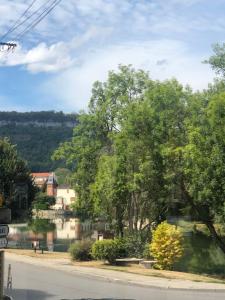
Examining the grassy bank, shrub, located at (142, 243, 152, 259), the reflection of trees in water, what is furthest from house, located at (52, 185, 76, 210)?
the grassy bank

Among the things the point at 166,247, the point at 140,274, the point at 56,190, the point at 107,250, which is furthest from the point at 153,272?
the point at 56,190

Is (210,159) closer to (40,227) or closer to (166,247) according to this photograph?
(166,247)

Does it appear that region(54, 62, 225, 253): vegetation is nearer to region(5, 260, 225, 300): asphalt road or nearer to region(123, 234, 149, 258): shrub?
→ region(123, 234, 149, 258): shrub

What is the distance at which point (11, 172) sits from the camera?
75000 mm

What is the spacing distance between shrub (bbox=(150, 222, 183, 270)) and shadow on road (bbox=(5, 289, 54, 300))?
9.95 m

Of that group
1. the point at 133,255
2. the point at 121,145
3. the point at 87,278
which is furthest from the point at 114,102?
the point at 87,278

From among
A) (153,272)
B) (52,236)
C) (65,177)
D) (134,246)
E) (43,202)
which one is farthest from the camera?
(43,202)

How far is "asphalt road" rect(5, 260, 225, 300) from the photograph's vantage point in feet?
57.5

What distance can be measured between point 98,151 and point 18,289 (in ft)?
79.0

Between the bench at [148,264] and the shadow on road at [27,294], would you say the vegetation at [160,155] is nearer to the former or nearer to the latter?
the bench at [148,264]

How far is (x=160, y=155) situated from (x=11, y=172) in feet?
157

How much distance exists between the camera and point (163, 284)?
20.6m

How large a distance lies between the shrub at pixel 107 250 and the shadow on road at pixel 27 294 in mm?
9518

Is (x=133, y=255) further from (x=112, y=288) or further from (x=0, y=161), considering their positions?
(x=0, y=161)
